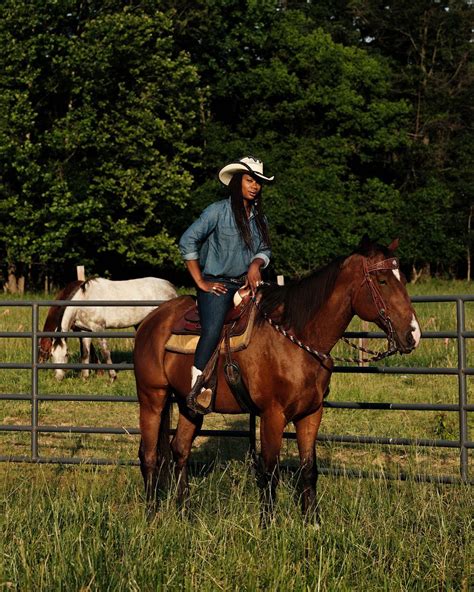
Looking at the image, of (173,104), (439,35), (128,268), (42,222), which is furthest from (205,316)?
(439,35)

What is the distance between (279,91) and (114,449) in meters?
34.4

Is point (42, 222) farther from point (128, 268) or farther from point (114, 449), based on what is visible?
point (114, 449)

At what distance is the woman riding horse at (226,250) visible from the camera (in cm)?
→ 617

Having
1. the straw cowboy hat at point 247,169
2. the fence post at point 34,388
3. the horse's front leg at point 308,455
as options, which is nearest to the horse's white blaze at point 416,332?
the horse's front leg at point 308,455

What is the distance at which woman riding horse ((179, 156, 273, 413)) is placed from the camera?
6.17 m

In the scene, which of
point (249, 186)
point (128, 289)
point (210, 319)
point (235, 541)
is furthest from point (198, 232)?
point (128, 289)

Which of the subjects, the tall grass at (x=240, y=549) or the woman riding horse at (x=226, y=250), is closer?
the tall grass at (x=240, y=549)

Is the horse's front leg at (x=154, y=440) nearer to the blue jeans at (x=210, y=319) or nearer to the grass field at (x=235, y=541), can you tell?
the grass field at (x=235, y=541)

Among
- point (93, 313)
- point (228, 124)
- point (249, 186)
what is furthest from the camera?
point (228, 124)

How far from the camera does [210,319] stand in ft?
20.2

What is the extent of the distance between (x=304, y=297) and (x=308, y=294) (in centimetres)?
3

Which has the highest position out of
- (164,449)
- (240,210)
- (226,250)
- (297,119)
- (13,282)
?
(297,119)

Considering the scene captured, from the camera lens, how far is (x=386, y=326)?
18.8ft

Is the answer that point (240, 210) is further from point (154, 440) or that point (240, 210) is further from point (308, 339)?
point (154, 440)
